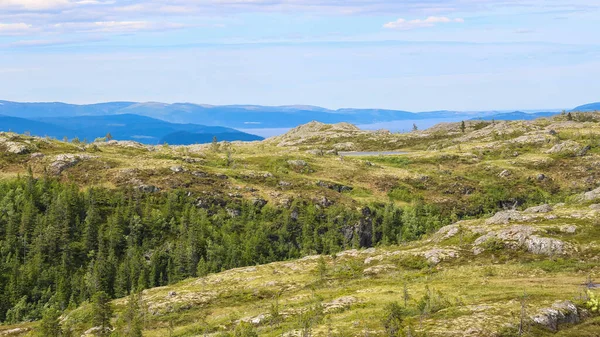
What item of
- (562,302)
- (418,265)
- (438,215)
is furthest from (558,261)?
(438,215)

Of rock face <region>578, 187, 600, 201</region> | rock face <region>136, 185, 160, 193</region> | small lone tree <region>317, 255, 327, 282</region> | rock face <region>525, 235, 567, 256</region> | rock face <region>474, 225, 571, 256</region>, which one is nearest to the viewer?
rock face <region>525, 235, 567, 256</region>

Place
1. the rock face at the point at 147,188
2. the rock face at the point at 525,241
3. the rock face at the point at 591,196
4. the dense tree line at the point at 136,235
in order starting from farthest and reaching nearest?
the rock face at the point at 147,188 < the rock face at the point at 591,196 < the dense tree line at the point at 136,235 < the rock face at the point at 525,241

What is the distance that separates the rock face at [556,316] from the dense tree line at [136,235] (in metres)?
80.6

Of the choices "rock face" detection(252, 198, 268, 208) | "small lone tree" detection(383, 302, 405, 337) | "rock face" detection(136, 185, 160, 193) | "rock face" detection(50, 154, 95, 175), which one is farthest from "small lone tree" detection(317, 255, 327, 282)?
"rock face" detection(50, 154, 95, 175)

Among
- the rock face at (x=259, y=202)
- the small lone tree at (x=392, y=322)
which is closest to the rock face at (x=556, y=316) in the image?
the small lone tree at (x=392, y=322)

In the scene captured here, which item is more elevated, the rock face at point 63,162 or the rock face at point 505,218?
the rock face at point 63,162

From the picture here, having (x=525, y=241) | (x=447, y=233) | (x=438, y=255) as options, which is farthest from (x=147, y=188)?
(x=525, y=241)

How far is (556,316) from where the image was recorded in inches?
2781

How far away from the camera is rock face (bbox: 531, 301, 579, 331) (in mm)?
69562

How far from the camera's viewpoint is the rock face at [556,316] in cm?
6956

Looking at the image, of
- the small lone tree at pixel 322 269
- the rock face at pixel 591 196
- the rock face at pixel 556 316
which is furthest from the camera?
the rock face at pixel 591 196

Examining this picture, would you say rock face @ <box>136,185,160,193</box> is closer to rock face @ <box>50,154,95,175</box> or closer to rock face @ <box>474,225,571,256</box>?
rock face @ <box>50,154,95,175</box>

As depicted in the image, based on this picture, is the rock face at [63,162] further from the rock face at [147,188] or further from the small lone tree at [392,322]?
the small lone tree at [392,322]

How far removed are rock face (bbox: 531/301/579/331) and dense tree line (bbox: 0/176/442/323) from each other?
8060 cm
